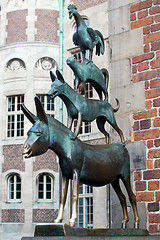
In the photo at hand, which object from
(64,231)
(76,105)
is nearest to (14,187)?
(76,105)

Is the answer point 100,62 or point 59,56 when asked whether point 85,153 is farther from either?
point 59,56

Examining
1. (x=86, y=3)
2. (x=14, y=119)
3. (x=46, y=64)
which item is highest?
(x=86, y=3)

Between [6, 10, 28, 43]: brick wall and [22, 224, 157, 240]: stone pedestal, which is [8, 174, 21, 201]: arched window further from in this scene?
[22, 224, 157, 240]: stone pedestal

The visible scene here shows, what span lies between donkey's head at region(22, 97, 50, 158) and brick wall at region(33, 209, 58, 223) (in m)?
14.7

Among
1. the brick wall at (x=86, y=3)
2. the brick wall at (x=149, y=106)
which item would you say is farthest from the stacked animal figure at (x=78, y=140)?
the brick wall at (x=86, y=3)

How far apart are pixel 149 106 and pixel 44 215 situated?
13.2 m

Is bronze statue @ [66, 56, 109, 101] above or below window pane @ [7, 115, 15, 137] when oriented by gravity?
below

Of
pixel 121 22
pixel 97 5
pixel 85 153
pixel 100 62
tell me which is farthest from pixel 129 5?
pixel 97 5

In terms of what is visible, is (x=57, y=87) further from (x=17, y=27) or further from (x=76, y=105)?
(x=17, y=27)

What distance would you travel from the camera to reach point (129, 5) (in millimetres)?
5941

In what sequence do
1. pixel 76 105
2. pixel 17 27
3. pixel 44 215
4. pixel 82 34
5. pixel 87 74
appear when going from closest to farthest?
pixel 76 105 → pixel 87 74 → pixel 82 34 → pixel 44 215 → pixel 17 27

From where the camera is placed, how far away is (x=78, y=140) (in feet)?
12.4

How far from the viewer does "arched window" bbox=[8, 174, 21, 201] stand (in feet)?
61.2

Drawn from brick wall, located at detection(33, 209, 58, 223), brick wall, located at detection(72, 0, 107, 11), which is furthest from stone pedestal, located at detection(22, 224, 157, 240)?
brick wall, located at detection(72, 0, 107, 11)
